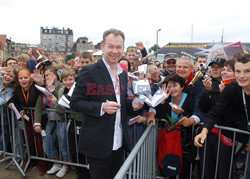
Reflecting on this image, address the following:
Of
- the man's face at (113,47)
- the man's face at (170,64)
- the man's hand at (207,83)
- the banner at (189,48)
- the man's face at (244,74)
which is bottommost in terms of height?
the man's hand at (207,83)

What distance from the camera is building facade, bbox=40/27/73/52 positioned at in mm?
88125

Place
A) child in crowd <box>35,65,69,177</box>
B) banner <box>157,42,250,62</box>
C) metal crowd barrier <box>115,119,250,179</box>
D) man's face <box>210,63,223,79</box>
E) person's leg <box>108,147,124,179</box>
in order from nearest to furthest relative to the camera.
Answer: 1. metal crowd barrier <box>115,119,250,179</box>
2. person's leg <box>108,147,124,179</box>
3. man's face <box>210,63,223,79</box>
4. child in crowd <box>35,65,69,177</box>
5. banner <box>157,42,250,62</box>

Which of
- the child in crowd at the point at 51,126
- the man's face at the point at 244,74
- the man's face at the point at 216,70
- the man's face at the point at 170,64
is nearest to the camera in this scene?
the man's face at the point at 244,74

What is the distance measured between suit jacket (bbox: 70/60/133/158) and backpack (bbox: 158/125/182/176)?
0.95 m

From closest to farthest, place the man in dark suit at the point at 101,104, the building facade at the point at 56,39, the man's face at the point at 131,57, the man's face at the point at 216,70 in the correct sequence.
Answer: the man in dark suit at the point at 101,104 → the man's face at the point at 216,70 → the man's face at the point at 131,57 → the building facade at the point at 56,39

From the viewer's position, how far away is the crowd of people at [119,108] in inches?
67.3

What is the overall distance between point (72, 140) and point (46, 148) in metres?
0.56

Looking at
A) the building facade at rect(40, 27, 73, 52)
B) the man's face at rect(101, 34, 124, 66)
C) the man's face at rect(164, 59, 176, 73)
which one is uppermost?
the building facade at rect(40, 27, 73, 52)

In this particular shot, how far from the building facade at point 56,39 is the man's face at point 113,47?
95.3m

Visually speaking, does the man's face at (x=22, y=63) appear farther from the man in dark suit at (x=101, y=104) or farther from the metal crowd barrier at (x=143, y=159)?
the metal crowd barrier at (x=143, y=159)

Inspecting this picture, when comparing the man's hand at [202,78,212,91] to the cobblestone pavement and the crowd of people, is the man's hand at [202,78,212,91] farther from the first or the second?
the cobblestone pavement

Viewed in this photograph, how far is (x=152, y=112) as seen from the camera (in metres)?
2.35

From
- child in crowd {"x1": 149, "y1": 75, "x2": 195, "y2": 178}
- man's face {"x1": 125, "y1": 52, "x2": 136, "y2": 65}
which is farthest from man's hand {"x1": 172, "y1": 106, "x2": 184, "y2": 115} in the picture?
man's face {"x1": 125, "y1": 52, "x2": 136, "y2": 65}

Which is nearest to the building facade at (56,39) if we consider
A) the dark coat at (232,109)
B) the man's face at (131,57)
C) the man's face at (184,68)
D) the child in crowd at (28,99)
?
the man's face at (131,57)
